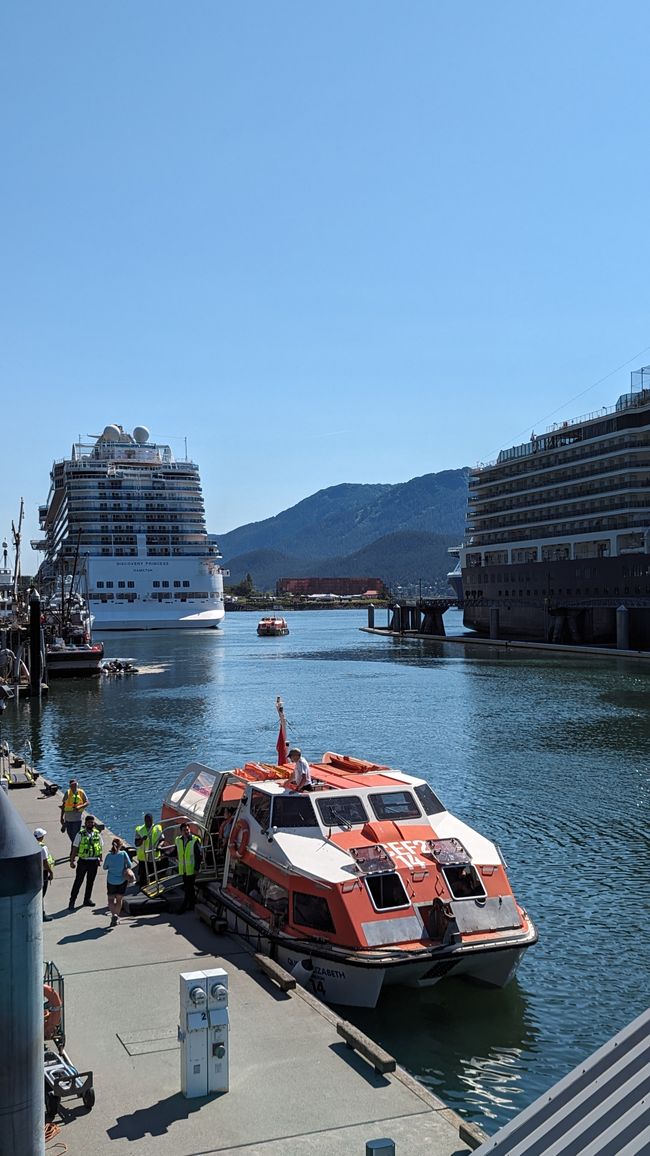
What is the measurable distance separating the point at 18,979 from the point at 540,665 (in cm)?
7152

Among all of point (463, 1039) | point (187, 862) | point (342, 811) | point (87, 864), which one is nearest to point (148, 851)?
point (187, 862)

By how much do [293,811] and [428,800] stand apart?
2.36 metres

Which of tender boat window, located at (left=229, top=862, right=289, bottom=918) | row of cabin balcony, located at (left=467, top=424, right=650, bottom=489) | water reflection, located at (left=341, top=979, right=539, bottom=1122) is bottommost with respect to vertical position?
water reflection, located at (left=341, top=979, right=539, bottom=1122)

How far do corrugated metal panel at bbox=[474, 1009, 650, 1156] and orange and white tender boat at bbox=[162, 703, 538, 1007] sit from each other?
6.49 metres

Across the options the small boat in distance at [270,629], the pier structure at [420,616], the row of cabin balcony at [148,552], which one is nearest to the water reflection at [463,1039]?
the pier structure at [420,616]

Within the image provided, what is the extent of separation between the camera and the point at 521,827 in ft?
83.4

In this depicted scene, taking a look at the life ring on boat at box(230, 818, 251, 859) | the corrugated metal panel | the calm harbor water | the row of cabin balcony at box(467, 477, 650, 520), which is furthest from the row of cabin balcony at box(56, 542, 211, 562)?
the corrugated metal panel

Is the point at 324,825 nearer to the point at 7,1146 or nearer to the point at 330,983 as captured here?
the point at 330,983

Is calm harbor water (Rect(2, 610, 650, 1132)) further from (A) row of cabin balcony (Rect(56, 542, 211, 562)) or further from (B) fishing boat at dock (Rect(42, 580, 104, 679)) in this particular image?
(A) row of cabin balcony (Rect(56, 542, 211, 562))

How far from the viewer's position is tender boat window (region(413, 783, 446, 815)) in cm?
1679

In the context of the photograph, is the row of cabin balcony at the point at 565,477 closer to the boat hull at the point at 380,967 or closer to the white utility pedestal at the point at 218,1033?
the boat hull at the point at 380,967

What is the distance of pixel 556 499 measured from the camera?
3844 inches

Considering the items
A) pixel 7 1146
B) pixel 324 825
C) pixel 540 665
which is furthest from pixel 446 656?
pixel 7 1146

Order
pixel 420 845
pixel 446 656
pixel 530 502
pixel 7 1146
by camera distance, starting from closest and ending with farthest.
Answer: pixel 7 1146, pixel 420 845, pixel 446 656, pixel 530 502
